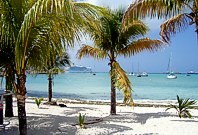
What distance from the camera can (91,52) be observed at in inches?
625

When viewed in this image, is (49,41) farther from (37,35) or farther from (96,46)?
(96,46)

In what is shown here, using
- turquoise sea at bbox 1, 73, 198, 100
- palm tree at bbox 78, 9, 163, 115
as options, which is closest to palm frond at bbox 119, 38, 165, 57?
palm tree at bbox 78, 9, 163, 115

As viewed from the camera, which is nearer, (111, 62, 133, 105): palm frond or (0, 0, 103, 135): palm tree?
(0, 0, 103, 135): palm tree

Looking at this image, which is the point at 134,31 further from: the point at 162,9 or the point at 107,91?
the point at 107,91

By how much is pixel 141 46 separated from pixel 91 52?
97.2 inches

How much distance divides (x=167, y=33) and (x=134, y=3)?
60.9 inches

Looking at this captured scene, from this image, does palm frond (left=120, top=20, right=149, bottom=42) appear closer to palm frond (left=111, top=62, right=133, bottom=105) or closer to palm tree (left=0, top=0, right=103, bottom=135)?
palm frond (left=111, top=62, right=133, bottom=105)

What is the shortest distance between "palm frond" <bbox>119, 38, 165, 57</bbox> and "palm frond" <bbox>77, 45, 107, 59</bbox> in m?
0.88

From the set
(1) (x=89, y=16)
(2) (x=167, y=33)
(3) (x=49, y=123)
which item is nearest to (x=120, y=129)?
(3) (x=49, y=123)

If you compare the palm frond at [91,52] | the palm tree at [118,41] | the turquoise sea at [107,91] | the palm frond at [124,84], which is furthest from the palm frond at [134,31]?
the turquoise sea at [107,91]

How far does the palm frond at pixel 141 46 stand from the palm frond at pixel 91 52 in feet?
2.89

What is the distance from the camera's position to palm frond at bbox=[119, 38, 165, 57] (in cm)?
1465

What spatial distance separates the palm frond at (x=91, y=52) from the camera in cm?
1546

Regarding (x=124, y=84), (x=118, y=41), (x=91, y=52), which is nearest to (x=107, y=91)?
(x=91, y=52)
